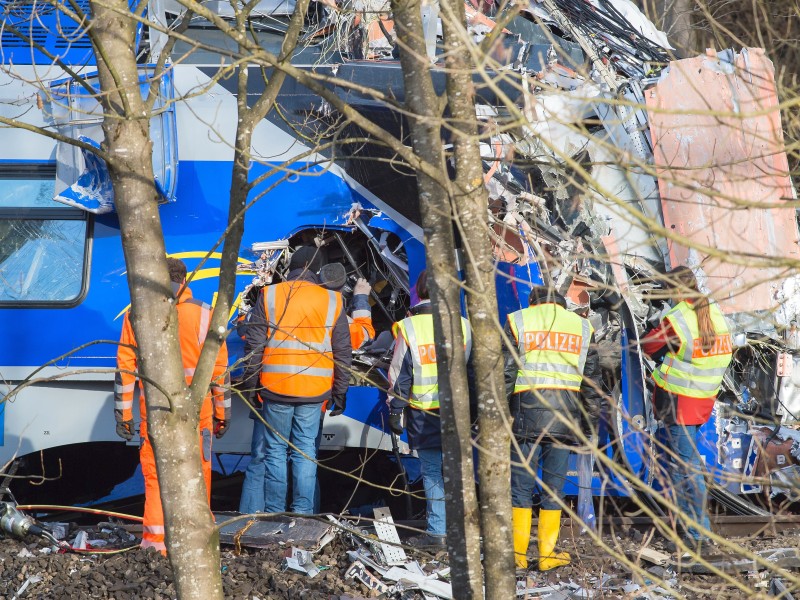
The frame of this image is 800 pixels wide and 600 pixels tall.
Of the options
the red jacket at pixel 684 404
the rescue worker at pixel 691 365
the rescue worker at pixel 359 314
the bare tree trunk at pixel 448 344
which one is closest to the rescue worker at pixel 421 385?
the rescue worker at pixel 359 314

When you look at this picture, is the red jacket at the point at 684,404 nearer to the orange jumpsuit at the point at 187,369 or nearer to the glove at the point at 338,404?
the glove at the point at 338,404

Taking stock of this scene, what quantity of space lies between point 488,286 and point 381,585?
2303 mm

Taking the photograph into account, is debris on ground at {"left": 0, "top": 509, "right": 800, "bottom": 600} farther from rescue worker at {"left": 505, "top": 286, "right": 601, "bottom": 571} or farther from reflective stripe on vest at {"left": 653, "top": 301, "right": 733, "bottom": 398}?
reflective stripe on vest at {"left": 653, "top": 301, "right": 733, "bottom": 398}

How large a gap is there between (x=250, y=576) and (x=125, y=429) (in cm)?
144

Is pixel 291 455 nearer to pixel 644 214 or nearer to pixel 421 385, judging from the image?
pixel 421 385

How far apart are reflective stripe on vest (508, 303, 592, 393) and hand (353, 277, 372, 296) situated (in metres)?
1.73

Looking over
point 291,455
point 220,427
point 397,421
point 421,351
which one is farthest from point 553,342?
point 220,427

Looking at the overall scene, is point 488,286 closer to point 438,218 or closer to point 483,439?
point 438,218

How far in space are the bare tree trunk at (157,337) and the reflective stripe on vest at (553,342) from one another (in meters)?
2.61

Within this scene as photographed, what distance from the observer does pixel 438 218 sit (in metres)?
3.90

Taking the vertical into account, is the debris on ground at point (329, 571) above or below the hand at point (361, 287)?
below

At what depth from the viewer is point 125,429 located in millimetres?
6215

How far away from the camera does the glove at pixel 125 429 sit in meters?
6.18

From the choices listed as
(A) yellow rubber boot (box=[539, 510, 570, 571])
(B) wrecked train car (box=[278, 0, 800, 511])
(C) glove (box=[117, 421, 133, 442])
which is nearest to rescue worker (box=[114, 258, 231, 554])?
(C) glove (box=[117, 421, 133, 442])
